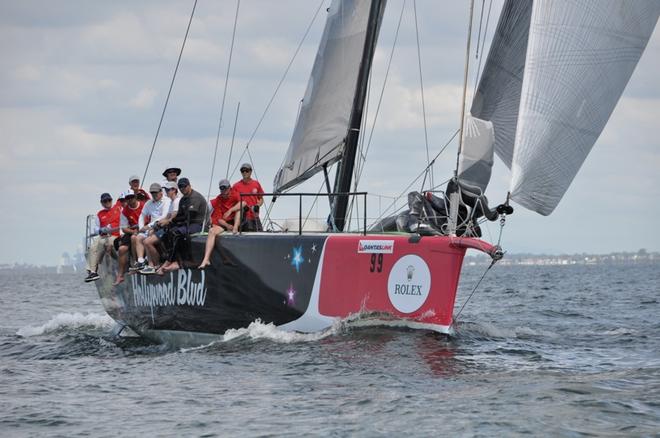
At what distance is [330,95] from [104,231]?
3819 millimetres

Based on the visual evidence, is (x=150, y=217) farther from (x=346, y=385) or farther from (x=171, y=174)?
(x=346, y=385)

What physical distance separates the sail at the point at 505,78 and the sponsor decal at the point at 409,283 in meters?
1.53

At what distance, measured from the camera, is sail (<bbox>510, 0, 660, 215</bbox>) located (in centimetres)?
1027

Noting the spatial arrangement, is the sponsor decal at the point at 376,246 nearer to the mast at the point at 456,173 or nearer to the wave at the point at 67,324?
the mast at the point at 456,173

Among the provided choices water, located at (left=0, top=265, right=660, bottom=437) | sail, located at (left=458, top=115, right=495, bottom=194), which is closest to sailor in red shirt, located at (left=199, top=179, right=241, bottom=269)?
water, located at (left=0, top=265, right=660, bottom=437)

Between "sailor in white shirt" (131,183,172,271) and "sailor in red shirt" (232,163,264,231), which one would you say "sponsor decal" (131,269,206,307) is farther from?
"sailor in red shirt" (232,163,264,231)

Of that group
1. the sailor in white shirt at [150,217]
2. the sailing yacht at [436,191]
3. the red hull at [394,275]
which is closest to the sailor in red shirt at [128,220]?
the sailor in white shirt at [150,217]

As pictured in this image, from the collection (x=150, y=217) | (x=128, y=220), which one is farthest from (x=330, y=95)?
(x=128, y=220)

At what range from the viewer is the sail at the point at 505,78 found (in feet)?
36.3

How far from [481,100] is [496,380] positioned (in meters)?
3.75

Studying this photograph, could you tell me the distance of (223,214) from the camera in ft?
41.0

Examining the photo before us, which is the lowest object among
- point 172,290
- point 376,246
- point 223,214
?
point 172,290

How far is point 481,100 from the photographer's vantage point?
37.1 ft

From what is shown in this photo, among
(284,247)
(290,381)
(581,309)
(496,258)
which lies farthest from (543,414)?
(581,309)
